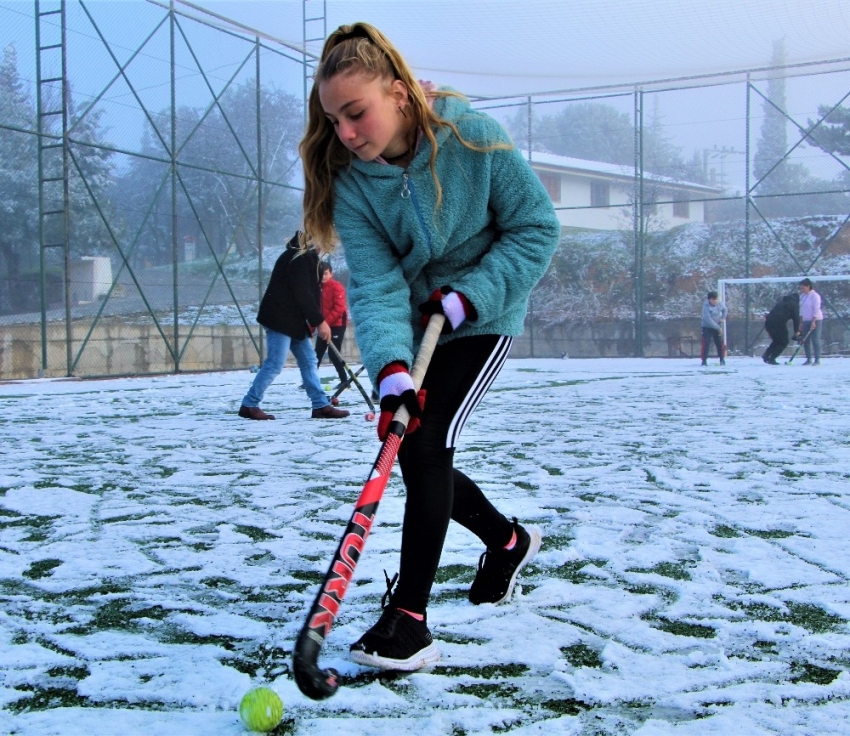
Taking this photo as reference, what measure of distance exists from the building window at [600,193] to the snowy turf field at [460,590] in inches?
649

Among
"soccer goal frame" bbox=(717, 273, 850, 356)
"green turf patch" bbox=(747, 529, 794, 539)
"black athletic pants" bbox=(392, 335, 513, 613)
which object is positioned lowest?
"green turf patch" bbox=(747, 529, 794, 539)

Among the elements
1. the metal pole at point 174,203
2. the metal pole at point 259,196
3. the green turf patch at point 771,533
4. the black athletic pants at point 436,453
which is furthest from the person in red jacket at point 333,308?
the black athletic pants at point 436,453

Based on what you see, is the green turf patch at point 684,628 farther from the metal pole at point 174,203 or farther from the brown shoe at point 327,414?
the metal pole at point 174,203

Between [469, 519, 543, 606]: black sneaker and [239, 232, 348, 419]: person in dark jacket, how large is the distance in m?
4.29

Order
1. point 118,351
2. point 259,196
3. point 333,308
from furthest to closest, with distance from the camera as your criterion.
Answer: point 259,196
point 118,351
point 333,308

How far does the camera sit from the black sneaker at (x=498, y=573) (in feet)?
7.73

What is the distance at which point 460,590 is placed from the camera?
8.14 feet

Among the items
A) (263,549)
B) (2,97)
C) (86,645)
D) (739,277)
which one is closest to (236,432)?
(263,549)

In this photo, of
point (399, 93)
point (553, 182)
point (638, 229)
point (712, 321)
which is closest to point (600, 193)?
point (553, 182)

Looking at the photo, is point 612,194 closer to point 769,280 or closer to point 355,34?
point 769,280

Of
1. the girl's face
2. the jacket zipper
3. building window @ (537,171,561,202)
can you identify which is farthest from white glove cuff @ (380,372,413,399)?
building window @ (537,171,561,202)

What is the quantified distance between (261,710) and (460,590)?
0.92 m

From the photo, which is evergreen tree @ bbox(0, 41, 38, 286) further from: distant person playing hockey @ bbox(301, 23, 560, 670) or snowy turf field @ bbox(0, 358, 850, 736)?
distant person playing hockey @ bbox(301, 23, 560, 670)

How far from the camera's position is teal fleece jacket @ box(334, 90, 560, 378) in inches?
83.1
